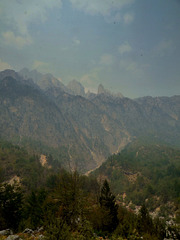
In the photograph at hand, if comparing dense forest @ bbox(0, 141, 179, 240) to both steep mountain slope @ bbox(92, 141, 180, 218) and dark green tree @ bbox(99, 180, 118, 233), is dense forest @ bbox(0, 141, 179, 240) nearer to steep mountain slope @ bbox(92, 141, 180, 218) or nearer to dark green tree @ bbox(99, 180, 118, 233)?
dark green tree @ bbox(99, 180, 118, 233)

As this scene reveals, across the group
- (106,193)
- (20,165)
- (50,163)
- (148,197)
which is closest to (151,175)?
(148,197)

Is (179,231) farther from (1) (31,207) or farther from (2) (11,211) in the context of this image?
(1) (31,207)

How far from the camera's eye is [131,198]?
130625mm

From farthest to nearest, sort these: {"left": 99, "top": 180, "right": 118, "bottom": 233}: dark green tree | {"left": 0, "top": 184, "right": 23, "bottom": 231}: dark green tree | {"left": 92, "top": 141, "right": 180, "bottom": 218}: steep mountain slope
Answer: {"left": 92, "top": 141, "right": 180, "bottom": 218}: steep mountain slope
{"left": 99, "top": 180, "right": 118, "bottom": 233}: dark green tree
{"left": 0, "top": 184, "right": 23, "bottom": 231}: dark green tree

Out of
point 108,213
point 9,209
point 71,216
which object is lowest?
point 108,213

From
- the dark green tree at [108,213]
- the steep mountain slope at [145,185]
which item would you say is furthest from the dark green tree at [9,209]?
the steep mountain slope at [145,185]

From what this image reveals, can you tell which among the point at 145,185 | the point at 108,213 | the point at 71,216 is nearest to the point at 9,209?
the point at 108,213

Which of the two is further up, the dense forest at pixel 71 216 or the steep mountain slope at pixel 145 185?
the dense forest at pixel 71 216

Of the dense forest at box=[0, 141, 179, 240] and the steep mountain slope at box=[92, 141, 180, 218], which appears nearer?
the dense forest at box=[0, 141, 179, 240]

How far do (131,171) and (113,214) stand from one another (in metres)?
161

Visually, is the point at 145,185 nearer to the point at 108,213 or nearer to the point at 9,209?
the point at 108,213

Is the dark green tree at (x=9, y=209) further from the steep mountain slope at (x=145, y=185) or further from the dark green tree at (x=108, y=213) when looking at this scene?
the steep mountain slope at (x=145, y=185)

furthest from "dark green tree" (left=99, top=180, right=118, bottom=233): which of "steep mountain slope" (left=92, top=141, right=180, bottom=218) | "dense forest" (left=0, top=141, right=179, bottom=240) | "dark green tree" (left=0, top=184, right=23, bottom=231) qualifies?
"steep mountain slope" (left=92, top=141, right=180, bottom=218)

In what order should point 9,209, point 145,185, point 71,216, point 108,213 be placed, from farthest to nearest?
point 145,185 < point 108,213 < point 9,209 < point 71,216
